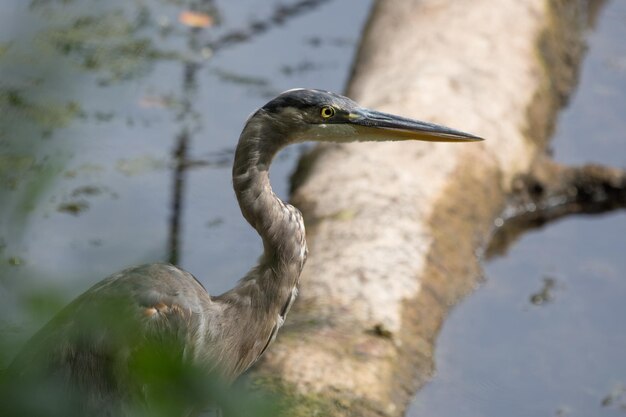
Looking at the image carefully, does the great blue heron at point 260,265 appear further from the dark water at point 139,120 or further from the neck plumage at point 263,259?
the dark water at point 139,120

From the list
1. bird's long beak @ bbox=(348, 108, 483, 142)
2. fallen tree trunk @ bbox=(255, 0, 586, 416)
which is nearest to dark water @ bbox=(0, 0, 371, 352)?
fallen tree trunk @ bbox=(255, 0, 586, 416)

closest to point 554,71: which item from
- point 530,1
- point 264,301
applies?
point 530,1

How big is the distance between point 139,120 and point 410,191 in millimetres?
2173

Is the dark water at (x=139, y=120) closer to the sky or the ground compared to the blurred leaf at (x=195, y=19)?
closer to the sky

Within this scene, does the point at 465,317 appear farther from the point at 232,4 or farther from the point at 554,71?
the point at 232,4

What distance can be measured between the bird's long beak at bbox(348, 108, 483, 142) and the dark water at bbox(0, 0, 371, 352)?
2.67 feet

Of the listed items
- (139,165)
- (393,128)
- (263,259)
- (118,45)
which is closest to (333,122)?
(393,128)

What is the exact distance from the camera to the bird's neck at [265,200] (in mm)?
3395

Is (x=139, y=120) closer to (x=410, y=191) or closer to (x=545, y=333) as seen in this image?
(x=410, y=191)

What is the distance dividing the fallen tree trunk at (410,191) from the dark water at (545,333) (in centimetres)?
21

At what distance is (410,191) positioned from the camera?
17.0 feet

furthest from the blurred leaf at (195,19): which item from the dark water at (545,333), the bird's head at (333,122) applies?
the bird's head at (333,122)

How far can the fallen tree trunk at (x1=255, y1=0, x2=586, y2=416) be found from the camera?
13.6 ft

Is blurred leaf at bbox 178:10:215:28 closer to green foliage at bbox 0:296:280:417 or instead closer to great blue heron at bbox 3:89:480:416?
great blue heron at bbox 3:89:480:416
